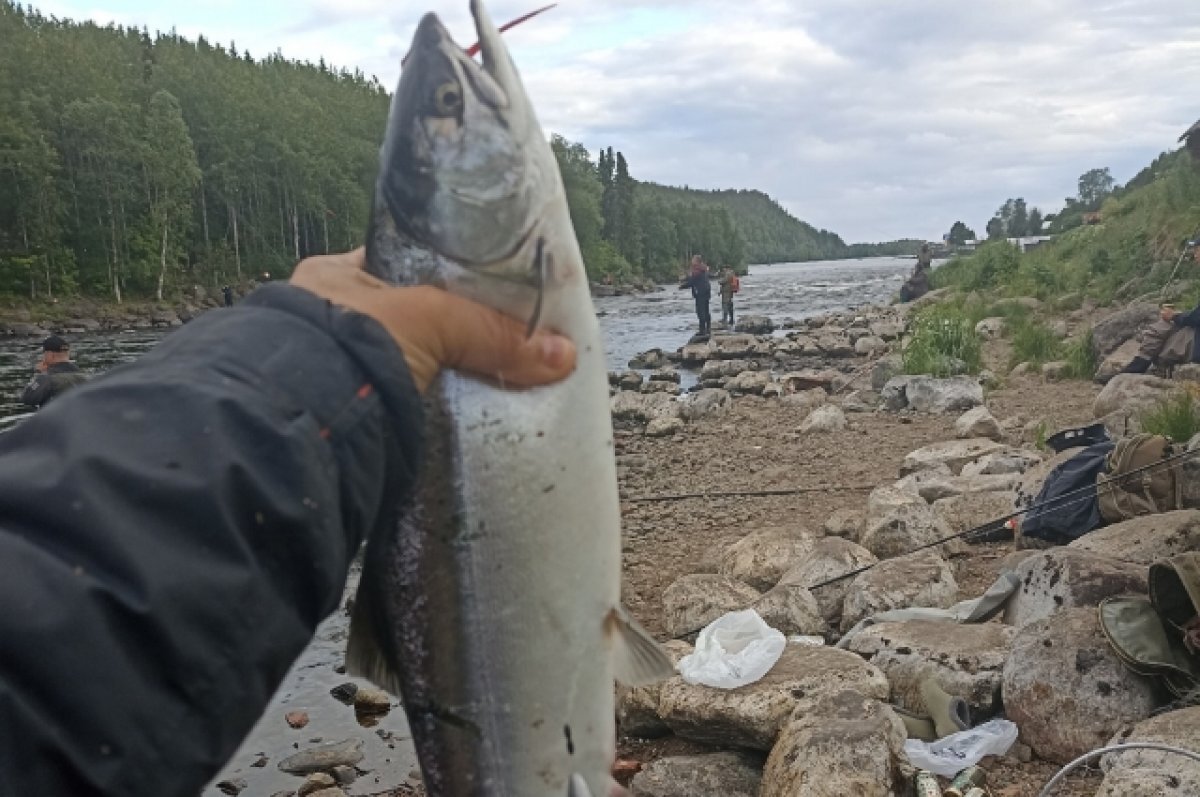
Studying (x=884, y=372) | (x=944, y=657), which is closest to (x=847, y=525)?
(x=944, y=657)

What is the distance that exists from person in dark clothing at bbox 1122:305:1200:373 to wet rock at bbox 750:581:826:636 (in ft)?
29.9

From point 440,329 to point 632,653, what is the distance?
0.86 metres

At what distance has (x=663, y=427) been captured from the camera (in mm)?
17906

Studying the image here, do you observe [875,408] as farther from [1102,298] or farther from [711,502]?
[1102,298]

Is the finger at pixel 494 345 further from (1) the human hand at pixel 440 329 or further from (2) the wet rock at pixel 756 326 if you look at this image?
(2) the wet rock at pixel 756 326

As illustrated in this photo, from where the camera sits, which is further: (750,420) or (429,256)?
(750,420)

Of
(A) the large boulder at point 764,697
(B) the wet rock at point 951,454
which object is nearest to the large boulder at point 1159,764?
(A) the large boulder at point 764,697

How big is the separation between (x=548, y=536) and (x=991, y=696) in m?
3.86

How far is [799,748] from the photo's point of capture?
4.30 metres

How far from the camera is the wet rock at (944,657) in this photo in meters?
5.03

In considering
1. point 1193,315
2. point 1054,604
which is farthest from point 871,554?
point 1193,315

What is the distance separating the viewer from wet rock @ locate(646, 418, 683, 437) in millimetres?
17781

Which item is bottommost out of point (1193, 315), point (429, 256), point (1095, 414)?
point (1095, 414)

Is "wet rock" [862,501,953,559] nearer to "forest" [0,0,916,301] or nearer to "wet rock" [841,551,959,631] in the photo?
"wet rock" [841,551,959,631]
